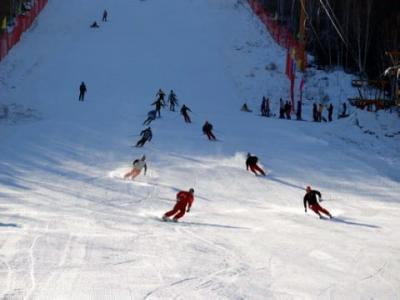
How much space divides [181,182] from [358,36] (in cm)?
2110

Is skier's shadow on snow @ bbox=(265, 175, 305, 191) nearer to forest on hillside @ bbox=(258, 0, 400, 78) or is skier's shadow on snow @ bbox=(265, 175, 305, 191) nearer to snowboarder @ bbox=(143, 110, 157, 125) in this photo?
snowboarder @ bbox=(143, 110, 157, 125)

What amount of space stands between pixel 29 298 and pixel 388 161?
58.2 ft

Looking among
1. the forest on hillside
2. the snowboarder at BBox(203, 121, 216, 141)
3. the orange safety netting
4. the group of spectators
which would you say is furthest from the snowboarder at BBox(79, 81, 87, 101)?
the forest on hillside

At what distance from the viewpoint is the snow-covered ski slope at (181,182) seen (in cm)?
1074

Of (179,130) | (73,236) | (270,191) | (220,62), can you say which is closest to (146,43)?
(220,62)

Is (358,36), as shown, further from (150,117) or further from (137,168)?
(137,168)

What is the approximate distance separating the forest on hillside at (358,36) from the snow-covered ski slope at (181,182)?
2727 mm

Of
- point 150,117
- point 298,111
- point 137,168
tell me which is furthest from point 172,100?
point 137,168

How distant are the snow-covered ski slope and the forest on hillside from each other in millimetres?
2727

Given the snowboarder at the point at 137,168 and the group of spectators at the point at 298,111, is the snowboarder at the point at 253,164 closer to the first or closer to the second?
the snowboarder at the point at 137,168

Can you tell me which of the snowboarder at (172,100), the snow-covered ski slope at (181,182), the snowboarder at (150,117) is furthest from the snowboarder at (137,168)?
the snowboarder at (172,100)

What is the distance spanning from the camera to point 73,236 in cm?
1308

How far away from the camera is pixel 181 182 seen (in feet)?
66.9

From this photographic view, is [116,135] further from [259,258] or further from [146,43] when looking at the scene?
[146,43]
